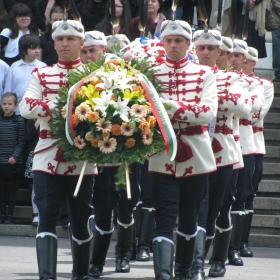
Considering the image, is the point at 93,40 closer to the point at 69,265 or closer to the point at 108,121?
the point at 108,121

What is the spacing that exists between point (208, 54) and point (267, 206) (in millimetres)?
4314

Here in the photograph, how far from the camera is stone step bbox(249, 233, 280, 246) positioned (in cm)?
1237

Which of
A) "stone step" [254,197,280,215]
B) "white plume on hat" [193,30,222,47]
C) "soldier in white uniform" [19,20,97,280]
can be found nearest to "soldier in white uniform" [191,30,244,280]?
"white plume on hat" [193,30,222,47]

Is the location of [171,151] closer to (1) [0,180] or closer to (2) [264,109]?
(2) [264,109]

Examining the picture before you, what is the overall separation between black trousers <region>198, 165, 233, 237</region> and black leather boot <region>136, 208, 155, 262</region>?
1326 millimetres

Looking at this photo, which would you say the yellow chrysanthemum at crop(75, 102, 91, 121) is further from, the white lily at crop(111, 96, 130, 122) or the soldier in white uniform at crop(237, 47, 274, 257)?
the soldier in white uniform at crop(237, 47, 274, 257)

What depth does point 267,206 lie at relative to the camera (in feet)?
42.3

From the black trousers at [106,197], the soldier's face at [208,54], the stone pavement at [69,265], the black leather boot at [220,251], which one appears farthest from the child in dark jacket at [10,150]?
the soldier's face at [208,54]

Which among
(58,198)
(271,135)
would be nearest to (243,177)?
Result: (58,198)

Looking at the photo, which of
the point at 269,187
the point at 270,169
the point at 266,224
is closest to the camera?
the point at 266,224

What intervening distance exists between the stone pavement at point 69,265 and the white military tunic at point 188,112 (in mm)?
1450

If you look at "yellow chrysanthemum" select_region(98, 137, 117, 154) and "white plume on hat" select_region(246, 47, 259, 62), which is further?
"white plume on hat" select_region(246, 47, 259, 62)

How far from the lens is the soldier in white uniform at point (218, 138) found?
891 centimetres

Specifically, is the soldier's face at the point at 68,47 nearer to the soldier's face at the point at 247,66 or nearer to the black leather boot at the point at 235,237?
the black leather boot at the point at 235,237
